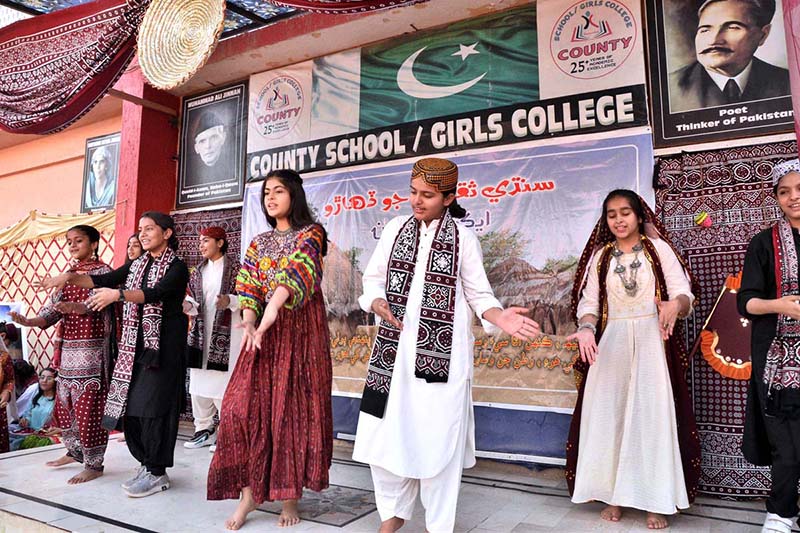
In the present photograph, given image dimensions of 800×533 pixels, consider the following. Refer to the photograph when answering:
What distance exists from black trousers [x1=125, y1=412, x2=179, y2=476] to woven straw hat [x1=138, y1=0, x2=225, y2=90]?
210 centimetres

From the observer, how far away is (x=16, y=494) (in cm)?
316

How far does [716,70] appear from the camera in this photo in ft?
11.5

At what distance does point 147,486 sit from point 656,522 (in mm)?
2603

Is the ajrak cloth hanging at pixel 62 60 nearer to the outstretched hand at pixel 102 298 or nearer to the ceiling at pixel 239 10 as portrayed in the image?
the ceiling at pixel 239 10

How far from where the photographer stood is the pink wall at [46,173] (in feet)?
24.0

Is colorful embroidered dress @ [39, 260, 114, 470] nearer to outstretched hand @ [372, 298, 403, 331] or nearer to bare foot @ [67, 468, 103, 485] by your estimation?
bare foot @ [67, 468, 103, 485]

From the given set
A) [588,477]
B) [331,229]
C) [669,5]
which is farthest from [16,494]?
[669,5]

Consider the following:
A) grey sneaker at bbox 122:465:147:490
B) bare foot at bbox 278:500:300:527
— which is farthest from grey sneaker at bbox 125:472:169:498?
bare foot at bbox 278:500:300:527

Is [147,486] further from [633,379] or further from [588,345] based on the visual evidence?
[633,379]

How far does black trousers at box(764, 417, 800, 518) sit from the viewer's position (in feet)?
7.43

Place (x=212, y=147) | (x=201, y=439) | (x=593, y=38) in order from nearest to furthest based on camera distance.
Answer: (x=593, y=38)
(x=201, y=439)
(x=212, y=147)

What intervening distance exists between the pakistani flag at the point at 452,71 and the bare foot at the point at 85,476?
3.11 meters

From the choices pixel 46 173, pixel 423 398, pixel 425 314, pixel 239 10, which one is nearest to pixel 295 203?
pixel 425 314

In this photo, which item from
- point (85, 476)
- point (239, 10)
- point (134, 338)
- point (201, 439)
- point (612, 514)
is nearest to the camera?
point (612, 514)
